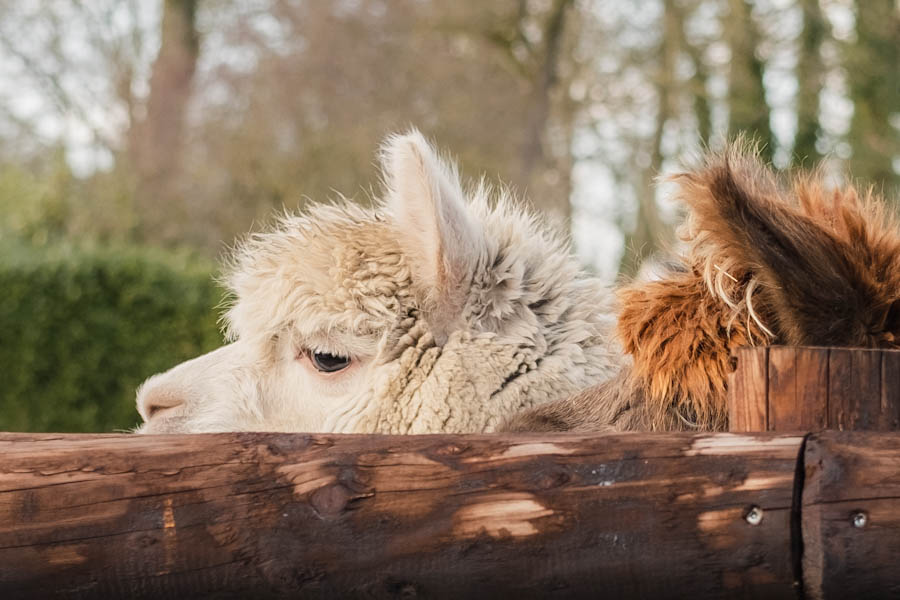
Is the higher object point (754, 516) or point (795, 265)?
point (795, 265)

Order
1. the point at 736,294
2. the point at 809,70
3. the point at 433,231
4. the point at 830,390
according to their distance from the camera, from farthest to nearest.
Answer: the point at 809,70 → the point at 433,231 → the point at 736,294 → the point at 830,390

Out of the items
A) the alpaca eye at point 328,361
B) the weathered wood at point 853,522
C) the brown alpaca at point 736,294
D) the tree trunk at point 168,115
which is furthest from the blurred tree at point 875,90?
the weathered wood at point 853,522

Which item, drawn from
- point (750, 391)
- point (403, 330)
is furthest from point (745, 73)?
point (750, 391)

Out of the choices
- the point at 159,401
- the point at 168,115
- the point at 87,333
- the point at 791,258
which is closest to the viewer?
the point at 791,258

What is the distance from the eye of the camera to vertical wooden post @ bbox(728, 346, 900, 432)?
2051 millimetres

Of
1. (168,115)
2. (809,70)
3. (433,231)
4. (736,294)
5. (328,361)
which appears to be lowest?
(328,361)

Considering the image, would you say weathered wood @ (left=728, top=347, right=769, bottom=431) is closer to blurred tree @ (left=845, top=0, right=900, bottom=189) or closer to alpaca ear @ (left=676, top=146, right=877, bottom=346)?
alpaca ear @ (left=676, top=146, right=877, bottom=346)

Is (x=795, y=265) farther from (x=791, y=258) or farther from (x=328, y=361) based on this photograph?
(x=328, y=361)

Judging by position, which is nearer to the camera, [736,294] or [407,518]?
[407,518]

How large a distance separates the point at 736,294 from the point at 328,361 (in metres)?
1.38

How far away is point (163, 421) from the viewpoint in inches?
135

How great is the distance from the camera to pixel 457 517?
6.15 feet

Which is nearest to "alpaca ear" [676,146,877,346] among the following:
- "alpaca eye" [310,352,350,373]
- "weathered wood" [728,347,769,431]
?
"weathered wood" [728,347,769,431]

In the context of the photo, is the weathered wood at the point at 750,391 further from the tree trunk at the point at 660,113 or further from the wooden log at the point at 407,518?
the tree trunk at the point at 660,113
